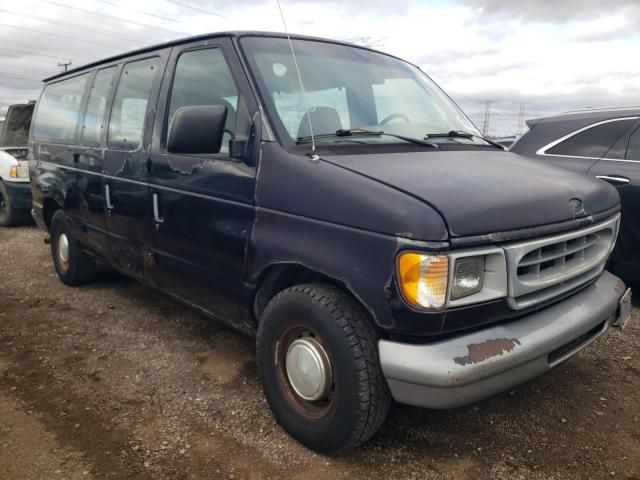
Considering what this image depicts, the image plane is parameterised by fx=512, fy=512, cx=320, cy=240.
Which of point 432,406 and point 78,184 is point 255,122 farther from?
point 78,184

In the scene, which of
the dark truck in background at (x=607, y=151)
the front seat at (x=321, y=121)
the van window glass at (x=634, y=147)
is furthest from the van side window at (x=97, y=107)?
the van window glass at (x=634, y=147)

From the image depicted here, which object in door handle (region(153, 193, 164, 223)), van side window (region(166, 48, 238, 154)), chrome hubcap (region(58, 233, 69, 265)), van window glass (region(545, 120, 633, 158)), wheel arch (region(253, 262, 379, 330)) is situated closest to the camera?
wheel arch (region(253, 262, 379, 330))

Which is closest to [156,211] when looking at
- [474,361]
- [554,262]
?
[474,361]

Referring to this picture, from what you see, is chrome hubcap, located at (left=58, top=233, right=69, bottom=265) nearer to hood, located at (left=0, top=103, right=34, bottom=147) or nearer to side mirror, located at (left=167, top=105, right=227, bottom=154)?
side mirror, located at (left=167, top=105, right=227, bottom=154)

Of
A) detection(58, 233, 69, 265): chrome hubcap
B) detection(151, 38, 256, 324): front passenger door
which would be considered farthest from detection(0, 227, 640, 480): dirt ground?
detection(58, 233, 69, 265): chrome hubcap

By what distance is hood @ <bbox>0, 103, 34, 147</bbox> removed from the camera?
29.2ft

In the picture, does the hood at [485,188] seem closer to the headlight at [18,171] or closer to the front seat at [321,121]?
the front seat at [321,121]

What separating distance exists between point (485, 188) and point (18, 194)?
8040 millimetres

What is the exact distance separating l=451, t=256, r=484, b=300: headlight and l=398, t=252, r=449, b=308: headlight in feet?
0.19

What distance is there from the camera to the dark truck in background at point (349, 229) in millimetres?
2041

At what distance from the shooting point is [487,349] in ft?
6.74

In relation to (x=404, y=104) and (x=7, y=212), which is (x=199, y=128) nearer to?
(x=404, y=104)

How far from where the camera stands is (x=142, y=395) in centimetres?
303

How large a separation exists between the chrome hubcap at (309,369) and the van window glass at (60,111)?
3.25 meters
